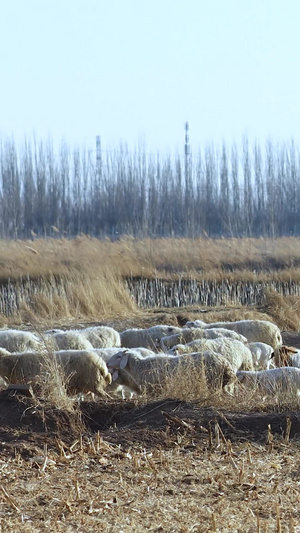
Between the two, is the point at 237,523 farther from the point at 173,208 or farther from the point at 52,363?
the point at 173,208

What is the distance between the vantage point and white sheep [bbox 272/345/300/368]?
1030 cm

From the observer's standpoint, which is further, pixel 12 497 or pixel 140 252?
pixel 140 252

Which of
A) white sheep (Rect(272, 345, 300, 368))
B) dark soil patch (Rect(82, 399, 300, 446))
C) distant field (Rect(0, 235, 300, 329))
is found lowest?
distant field (Rect(0, 235, 300, 329))

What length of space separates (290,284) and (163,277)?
3.14 metres

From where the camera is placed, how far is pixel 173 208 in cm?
4794

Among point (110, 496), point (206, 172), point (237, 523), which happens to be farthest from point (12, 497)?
point (206, 172)

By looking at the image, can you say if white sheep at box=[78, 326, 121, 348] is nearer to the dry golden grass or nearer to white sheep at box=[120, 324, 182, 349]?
white sheep at box=[120, 324, 182, 349]

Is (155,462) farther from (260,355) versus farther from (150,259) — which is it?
Result: (150,259)

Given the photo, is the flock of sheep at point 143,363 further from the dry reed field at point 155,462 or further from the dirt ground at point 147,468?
the dirt ground at point 147,468

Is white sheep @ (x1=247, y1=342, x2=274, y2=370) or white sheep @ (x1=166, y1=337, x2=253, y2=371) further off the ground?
white sheep @ (x1=166, y1=337, x2=253, y2=371)

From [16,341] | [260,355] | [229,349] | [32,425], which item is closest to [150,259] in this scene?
[16,341]

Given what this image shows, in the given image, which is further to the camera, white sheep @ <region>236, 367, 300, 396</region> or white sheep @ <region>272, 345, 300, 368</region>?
white sheep @ <region>272, 345, 300, 368</region>

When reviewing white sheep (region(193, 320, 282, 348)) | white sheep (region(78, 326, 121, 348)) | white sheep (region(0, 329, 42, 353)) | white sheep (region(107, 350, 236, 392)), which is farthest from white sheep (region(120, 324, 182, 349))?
white sheep (region(107, 350, 236, 392))

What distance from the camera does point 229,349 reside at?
9.83 m
